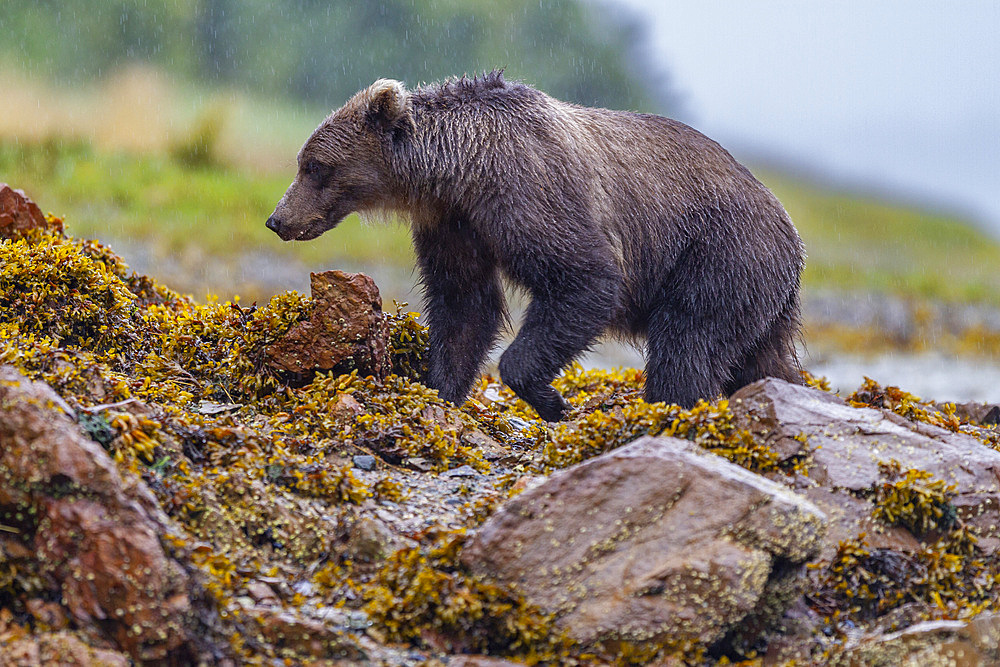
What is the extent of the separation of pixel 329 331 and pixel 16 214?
2600 mm

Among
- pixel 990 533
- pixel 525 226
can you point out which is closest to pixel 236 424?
pixel 525 226

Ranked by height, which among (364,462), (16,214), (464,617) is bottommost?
(464,617)

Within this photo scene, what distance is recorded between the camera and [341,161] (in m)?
6.34

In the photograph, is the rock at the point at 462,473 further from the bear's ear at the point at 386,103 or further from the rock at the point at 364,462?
the bear's ear at the point at 386,103

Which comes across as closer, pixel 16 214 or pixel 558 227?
pixel 558 227

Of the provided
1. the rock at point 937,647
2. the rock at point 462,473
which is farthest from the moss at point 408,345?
the rock at point 937,647

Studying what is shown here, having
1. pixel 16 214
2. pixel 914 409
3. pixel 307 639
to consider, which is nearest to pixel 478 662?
pixel 307 639

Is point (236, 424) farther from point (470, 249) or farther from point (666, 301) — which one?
point (666, 301)

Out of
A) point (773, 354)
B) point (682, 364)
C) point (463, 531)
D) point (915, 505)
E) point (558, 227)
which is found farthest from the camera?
point (773, 354)

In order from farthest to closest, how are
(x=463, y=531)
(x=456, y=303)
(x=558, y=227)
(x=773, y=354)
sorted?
(x=773, y=354) → (x=456, y=303) → (x=558, y=227) → (x=463, y=531)

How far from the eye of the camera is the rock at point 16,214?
21.8 ft

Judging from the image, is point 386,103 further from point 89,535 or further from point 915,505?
point 915,505

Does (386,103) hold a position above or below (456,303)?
above

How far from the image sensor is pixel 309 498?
4438 mm
